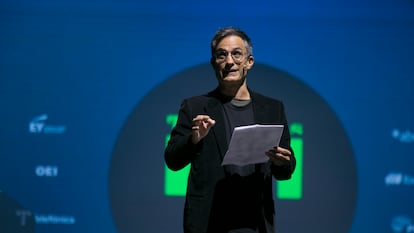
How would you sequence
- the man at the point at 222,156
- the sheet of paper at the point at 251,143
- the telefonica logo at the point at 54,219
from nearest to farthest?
the sheet of paper at the point at 251,143 < the man at the point at 222,156 < the telefonica logo at the point at 54,219

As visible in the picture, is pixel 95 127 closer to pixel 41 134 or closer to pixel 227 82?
pixel 41 134

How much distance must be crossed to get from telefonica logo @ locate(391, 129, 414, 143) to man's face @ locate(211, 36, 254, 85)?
1936 mm

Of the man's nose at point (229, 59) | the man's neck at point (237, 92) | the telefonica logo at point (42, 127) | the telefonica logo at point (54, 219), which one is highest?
the man's nose at point (229, 59)

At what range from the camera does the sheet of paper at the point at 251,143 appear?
2510 mm

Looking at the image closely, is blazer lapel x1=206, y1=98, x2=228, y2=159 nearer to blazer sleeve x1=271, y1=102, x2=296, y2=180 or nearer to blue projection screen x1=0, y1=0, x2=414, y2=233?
blazer sleeve x1=271, y1=102, x2=296, y2=180

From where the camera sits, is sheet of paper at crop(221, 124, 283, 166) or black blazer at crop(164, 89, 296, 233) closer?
sheet of paper at crop(221, 124, 283, 166)

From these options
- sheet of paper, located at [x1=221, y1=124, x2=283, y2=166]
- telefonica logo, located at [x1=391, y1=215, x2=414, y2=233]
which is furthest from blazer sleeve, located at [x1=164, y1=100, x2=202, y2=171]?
telefonica logo, located at [x1=391, y1=215, x2=414, y2=233]

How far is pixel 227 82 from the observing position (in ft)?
8.95

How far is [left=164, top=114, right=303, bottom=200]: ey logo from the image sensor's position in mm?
4334

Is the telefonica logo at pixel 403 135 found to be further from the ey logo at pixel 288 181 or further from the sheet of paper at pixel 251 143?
the sheet of paper at pixel 251 143

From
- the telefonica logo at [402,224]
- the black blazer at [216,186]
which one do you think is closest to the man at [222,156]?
the black blazer at [216,186]

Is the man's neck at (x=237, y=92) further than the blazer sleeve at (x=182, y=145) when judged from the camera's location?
Yes

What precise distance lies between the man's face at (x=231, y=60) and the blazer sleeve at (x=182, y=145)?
0.20 m

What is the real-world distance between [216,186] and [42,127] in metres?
2.12
